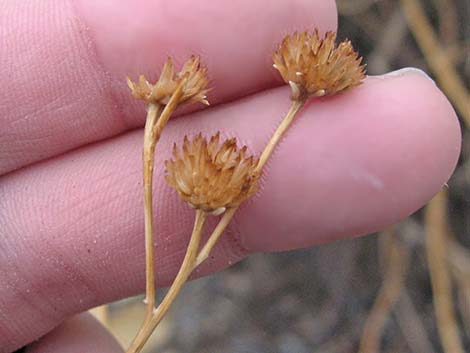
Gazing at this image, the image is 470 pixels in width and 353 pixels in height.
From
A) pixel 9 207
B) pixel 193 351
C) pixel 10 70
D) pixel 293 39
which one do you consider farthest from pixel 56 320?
pixel 193 351

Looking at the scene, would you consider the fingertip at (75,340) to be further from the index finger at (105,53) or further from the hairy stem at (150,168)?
the hairy stem at (150,168)

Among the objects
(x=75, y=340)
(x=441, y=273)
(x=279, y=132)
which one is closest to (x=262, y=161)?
(x=279, y=132)

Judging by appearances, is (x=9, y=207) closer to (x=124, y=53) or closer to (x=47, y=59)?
(x=47, y=59)

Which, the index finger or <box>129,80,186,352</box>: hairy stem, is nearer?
<box>129,80,186,352</box>: hairy stem

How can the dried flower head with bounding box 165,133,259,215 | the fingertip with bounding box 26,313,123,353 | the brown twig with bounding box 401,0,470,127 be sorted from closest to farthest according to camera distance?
the dried flower head with bounding box 165,133,259,215, the fingertip with bounding box 26,313,123,353, the brown twig with bounding box 401,0,470,127

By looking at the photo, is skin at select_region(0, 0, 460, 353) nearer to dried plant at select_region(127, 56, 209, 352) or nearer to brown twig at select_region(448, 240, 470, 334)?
dried plant at select_region(127, 56, 209, 352)

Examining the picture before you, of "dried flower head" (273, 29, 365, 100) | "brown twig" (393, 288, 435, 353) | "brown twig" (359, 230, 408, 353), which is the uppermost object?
"dried flower head" (273, 29, 365, 100)

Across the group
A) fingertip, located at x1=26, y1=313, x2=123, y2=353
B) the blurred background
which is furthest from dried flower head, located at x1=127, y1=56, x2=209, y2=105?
the blurred background

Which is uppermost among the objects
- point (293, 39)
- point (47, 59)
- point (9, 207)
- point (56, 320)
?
point (47, 59)
